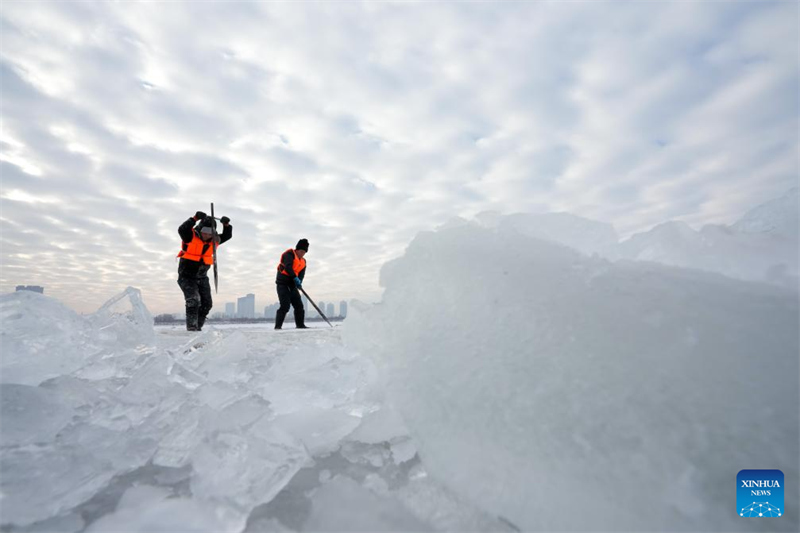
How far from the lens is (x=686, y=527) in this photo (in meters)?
0.88

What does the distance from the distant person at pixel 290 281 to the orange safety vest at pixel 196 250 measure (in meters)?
1.43

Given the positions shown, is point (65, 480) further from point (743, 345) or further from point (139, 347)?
point (743, 345)

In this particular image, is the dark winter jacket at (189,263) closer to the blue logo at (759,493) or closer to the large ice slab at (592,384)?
the large ice slab at (592,384)

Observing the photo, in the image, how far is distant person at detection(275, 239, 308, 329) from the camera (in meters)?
6.93

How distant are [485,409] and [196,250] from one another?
18.6ft

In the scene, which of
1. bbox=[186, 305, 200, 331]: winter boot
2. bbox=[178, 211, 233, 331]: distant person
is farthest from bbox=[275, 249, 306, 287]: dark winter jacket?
bbox=[186, 305, 200, 331]: winter boot

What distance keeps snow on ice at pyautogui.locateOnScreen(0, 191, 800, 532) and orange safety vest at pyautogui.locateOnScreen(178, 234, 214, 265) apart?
4099mm

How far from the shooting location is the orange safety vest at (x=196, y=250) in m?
5.65

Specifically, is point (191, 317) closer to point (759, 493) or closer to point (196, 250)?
point (196, 250)

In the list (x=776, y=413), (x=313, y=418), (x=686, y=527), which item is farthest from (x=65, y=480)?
(x=776, y=413)

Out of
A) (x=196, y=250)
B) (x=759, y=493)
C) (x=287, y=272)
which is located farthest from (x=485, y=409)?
(x=287, y=272)

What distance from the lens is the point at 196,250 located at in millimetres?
5699

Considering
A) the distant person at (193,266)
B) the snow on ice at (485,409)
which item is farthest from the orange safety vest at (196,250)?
the snow on ice at (485,409)

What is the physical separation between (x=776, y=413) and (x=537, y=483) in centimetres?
61
